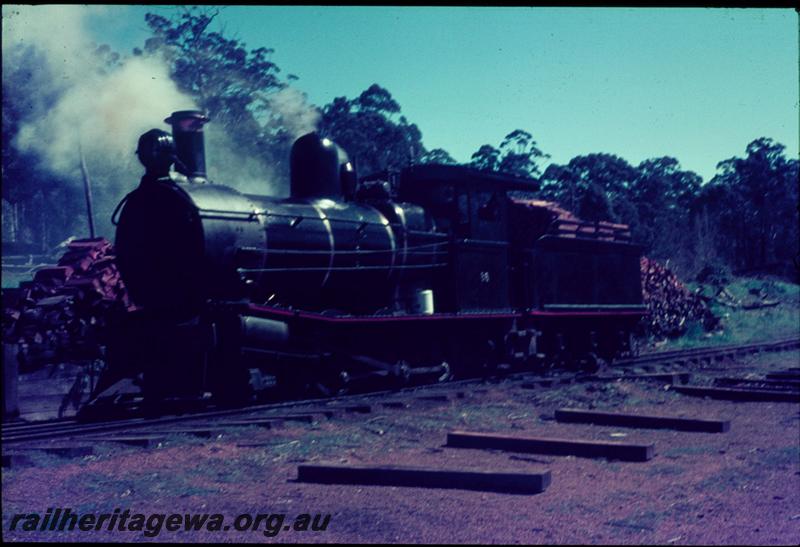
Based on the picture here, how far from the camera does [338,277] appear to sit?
11000mm

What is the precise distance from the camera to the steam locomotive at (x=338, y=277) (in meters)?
9.45

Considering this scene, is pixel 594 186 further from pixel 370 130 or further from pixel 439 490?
pixel 439 490

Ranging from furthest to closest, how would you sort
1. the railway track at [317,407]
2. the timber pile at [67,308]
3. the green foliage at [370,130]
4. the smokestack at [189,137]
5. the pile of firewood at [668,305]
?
the green foliage at [370,130] → the pile of firewood at [668,305] → the timber pile at [67,308] → the smokestack at [189,137] → the railway track at [317,407]

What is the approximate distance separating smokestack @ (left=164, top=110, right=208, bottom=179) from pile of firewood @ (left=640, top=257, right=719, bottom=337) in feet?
48.6

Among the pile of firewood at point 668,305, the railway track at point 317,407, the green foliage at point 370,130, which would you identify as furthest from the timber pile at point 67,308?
the green foliage at point 370,130

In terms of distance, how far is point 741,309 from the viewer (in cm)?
2659

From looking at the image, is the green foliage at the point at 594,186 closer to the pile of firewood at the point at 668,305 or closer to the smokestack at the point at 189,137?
the pile of firewood at the point at 668,305

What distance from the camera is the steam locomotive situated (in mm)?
9453

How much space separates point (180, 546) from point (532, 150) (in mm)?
43106

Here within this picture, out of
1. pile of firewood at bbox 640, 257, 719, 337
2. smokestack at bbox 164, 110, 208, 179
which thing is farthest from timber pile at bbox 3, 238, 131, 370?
pile of firewood at bbox 640, 257, 719, 337

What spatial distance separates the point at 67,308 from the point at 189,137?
333 centimetres

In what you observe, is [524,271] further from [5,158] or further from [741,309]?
[5,158]

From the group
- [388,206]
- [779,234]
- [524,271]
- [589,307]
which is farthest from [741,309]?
[779,234]

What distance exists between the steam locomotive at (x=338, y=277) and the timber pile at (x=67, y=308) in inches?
50.4
